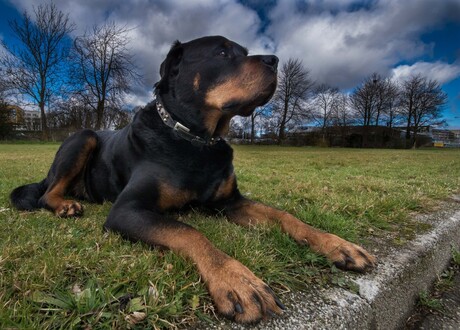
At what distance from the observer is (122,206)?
2.32 m

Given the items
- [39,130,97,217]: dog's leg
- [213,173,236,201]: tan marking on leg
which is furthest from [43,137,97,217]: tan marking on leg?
[213,173,236,201]: tan marking on leg

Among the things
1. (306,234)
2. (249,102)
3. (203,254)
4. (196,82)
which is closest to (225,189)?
(249,102)

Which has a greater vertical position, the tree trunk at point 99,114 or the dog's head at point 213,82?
the tree trunk at point 99,114

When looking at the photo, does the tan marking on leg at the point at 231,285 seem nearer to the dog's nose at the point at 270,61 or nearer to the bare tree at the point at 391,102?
the dog's nose at the point at 270,61

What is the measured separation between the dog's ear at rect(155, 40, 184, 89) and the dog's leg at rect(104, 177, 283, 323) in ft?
4.03

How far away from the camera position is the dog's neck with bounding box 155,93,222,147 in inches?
112

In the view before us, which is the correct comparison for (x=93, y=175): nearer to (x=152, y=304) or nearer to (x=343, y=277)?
(x=152, y=304)

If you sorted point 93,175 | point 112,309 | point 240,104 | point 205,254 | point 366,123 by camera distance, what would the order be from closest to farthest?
point 112,309 → point 205,254 → point 240,104 → point 93,175 → point 366,123

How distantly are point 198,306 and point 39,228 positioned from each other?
68.0 inches

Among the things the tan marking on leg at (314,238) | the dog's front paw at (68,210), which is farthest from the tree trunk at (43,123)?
the tan marking on leg at (314,238)

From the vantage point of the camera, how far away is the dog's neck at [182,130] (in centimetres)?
285

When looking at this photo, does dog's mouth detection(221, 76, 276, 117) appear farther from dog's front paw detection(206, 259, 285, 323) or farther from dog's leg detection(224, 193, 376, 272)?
dog's front paw detection(206, 259, 285, 323)

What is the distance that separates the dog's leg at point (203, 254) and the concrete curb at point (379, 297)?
8cm

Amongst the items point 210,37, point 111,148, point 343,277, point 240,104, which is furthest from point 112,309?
point 210,37
